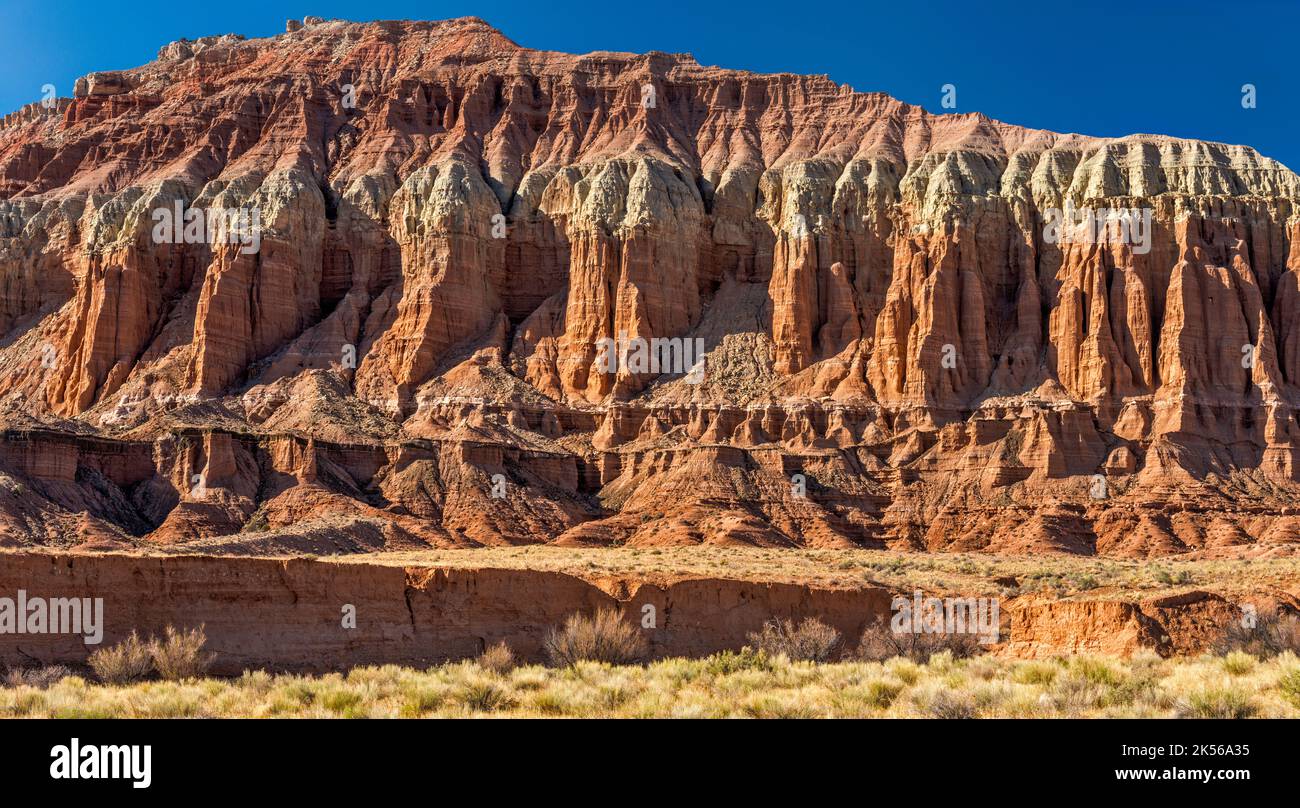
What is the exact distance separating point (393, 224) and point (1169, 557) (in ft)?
170

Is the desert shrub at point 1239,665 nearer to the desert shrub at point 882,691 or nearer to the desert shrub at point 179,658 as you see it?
the desert shrub at point 882,691

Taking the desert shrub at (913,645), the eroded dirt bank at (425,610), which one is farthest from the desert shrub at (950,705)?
the eroded dirt bank at (425,610)

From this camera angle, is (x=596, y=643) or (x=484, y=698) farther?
(x=596, y=643)

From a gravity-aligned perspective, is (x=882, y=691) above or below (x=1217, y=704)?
below

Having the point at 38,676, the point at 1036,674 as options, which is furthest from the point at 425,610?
the point at 1036,674

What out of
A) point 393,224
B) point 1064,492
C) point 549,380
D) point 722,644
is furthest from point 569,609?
point 393,224

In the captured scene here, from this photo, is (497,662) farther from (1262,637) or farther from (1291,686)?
(1262,637)

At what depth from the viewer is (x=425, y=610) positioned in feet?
99.3

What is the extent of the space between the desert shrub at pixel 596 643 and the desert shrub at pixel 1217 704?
41.3ft

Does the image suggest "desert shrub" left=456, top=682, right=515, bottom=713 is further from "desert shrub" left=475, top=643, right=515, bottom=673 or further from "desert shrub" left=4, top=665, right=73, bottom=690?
"desert shrub" left=4, top=665, right=73, bottom=690

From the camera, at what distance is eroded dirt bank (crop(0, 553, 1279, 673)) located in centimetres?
2680

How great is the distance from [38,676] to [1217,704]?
18.6 meters

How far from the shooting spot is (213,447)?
6178 cm

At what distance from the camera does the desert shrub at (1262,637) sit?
2531 centimetres
